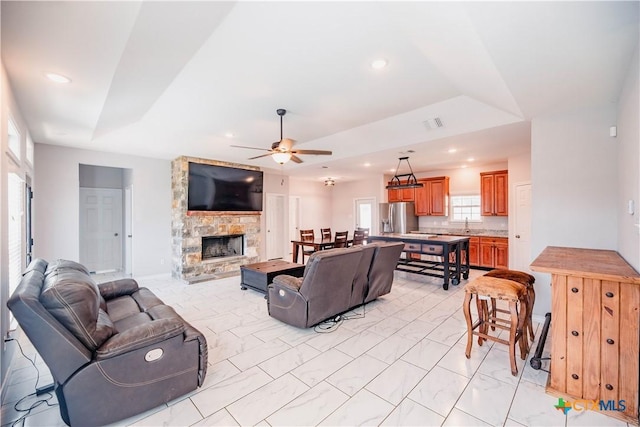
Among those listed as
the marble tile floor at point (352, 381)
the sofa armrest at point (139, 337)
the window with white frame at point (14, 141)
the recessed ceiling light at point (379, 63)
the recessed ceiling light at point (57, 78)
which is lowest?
the marble tile floor at point (352, 381)

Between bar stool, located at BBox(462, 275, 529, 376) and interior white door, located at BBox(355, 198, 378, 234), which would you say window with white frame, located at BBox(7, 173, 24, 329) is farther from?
interior white door, located at BBox(355, 198, 378, 234)

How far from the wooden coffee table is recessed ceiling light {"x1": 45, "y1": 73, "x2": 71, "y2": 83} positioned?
3.24 m

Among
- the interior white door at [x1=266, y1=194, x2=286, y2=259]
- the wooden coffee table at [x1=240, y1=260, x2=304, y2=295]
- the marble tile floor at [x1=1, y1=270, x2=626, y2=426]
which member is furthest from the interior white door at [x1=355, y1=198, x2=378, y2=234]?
the marble tile floor at [x1=1, y1=270, x2=626, y2=426]

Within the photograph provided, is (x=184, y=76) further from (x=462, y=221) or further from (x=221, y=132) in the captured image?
(x=462, y=221)

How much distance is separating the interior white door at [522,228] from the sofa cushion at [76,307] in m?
6.51

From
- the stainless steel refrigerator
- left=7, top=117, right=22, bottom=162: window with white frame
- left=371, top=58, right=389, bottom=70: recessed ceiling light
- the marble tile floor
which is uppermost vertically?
left=371, top=58, right=389, bottom=70: recessed ceiling light

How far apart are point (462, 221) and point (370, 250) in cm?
473

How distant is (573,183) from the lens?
10.3ft

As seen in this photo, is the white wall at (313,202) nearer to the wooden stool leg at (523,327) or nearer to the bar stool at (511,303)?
the bar stool at (511,303)

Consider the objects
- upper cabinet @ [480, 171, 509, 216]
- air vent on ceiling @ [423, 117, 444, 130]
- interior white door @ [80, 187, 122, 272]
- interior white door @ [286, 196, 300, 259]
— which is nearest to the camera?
air vent on ceiling @ [423, 117, 444, 130]

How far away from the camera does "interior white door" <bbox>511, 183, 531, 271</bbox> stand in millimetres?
5453

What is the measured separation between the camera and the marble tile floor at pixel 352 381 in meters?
1.86

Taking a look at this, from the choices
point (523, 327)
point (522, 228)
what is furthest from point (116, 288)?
point (522, 228)

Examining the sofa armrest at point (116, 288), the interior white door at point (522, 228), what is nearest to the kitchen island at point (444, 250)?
the interior white door at point (522, 228)
